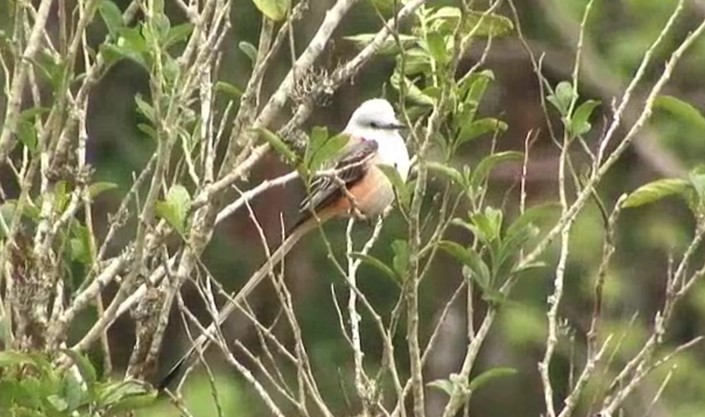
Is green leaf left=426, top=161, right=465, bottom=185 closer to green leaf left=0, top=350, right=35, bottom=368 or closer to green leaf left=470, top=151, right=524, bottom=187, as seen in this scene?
green leaf left=470, top=151, right=524, bottom=187

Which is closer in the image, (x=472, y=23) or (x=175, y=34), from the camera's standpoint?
(x=175, y=34)

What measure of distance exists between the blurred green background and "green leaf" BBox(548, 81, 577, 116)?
141 inches

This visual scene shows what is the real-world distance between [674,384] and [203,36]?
13.8ft

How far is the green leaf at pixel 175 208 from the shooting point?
306 centimetres

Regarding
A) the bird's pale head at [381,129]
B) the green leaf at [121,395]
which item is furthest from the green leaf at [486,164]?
the bird's pale head at [381,129]

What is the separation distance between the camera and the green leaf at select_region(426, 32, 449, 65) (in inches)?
125

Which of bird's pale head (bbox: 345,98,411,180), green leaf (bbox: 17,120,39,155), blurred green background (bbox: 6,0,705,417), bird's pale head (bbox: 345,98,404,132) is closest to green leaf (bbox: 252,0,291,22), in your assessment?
green leaf (bbox: 17,120,39,155)

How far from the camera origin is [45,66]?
3186mm

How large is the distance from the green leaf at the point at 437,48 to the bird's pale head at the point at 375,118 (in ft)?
6.22

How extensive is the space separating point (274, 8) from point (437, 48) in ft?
1.01

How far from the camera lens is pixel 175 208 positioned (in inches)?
121

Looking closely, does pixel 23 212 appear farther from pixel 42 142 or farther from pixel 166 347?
pixel 166 347

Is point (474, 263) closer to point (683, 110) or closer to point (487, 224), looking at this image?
point (487, 224)

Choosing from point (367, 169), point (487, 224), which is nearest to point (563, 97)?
point (487, 224)
